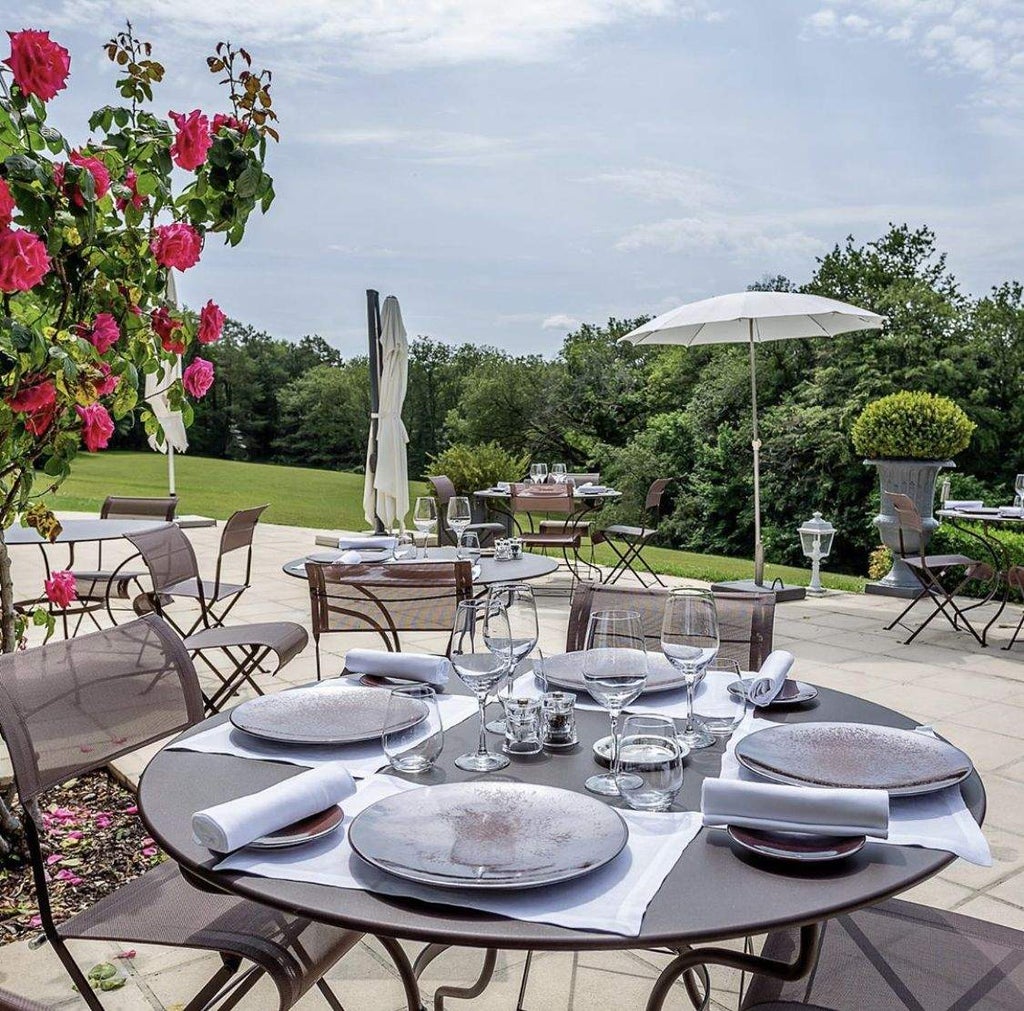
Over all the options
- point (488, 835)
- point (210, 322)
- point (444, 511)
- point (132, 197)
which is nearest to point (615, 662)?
point (488, 835)

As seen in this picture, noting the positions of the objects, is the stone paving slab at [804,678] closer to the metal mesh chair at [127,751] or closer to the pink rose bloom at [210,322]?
the metal mesh chair at [127,751]

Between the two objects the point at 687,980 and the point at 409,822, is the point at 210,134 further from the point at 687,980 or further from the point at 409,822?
the point at 687,980

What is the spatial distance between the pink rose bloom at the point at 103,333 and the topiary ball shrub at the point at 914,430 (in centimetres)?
641

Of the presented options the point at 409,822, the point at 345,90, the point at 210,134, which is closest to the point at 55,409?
the point at 210,134

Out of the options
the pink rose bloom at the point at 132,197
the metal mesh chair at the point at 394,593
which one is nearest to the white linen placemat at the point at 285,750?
the pink rose bloom at the point at 132,197

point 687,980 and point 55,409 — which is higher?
point 55,409

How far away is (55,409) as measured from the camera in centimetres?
242

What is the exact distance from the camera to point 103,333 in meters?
2.38

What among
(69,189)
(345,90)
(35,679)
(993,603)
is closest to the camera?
(35,679)

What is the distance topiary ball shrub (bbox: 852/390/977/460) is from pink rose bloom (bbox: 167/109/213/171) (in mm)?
6369

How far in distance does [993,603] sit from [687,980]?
6.29 metres

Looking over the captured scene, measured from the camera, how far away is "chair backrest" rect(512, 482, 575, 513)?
24.7 ft

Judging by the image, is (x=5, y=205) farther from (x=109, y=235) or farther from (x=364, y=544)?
(x=364, y=544)

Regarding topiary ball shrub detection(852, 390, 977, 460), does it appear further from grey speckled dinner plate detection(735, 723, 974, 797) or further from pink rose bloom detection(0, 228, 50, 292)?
pink rose bloom detection(0, 228, 50, 292)
